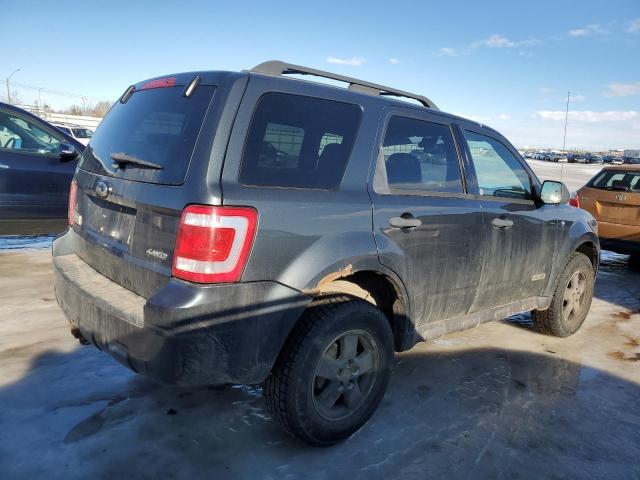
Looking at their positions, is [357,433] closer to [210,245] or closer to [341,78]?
[210,245]

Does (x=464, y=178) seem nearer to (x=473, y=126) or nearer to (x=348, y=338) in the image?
(x=473, y=126)

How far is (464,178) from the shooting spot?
3.35 metres

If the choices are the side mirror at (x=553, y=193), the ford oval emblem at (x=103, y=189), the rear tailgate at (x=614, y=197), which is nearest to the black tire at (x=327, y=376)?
the ford oval emblem at (x=103, y=189)

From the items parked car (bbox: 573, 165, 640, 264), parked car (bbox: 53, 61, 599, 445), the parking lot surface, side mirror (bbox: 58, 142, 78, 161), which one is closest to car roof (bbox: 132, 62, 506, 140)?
parked car (bbox: 53, 61, 599, 445)

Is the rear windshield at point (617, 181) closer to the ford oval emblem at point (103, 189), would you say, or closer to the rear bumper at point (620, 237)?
the rear bumper at point (620, 237)

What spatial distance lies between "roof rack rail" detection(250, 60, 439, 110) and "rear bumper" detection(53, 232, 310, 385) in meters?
1.16

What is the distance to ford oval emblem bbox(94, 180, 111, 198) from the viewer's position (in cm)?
260

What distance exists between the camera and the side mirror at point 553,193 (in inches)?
154

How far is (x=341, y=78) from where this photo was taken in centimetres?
298

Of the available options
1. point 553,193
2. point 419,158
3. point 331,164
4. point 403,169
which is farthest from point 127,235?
point 553,193

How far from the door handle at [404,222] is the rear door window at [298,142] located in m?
0.41

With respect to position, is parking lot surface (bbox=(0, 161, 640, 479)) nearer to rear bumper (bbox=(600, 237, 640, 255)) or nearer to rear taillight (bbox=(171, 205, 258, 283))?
rear taillight (bbox=(171, 205, 258, 283))

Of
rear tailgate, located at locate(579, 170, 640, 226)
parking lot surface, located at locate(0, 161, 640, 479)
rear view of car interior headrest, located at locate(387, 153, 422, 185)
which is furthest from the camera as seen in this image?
rear tailgate, located at locate(579, 170, 640, 226)

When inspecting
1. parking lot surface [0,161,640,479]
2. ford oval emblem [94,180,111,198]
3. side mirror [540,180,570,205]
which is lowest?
parking lot surface [0,161,640,479]
